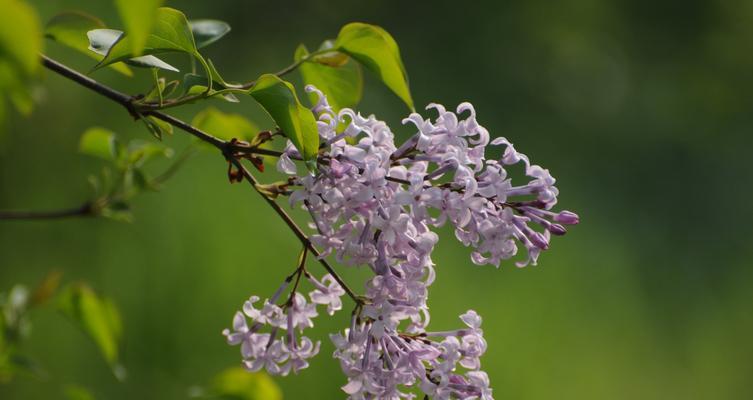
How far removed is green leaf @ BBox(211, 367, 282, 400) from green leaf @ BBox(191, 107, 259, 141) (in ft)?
0.63

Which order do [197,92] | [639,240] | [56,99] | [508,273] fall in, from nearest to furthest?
[197,92] → [56,99] → [508,273] → [639,240]

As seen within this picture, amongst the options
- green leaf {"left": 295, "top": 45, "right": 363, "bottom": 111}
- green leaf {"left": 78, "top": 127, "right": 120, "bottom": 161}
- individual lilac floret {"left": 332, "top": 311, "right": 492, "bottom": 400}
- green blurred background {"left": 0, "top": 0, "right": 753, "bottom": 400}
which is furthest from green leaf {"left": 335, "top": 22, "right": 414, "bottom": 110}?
green blurred background {"left": 0, "top": 0, "right": 753, "bottom": 400}

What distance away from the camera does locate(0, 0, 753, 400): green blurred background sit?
133 cm

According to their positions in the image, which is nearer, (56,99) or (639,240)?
(56,99)

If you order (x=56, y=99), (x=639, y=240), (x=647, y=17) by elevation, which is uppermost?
(x=647, y=17)

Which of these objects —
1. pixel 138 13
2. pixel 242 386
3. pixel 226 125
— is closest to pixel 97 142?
pixel 226 125

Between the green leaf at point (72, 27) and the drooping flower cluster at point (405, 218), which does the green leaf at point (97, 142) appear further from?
the drooping flower cluster at point (405, 218)

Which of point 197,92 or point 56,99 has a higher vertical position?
point 197,92

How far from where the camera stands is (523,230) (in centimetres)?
44

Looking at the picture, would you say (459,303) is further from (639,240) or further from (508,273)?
(639,240)

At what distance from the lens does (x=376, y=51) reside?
1.62 feet

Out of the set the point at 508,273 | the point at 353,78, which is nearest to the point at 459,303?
the point at 508,273

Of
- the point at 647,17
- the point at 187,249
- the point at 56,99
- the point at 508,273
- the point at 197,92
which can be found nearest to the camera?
the point at 197,92

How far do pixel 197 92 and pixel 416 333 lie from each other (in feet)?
0.58
